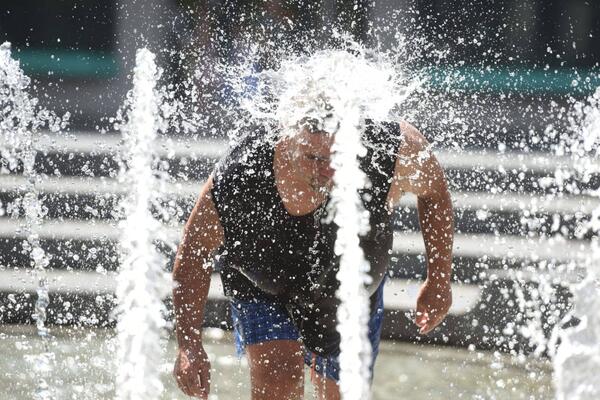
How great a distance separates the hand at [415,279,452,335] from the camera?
119 inches

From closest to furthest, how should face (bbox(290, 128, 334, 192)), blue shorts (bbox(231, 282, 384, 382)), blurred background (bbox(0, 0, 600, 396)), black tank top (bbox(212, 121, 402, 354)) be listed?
1. face (bbox(290, 128, 334, 192))
2. black tank top (bbox(212, 121, 402, 354))
3. blue shorts (bbox(231, 282, 384, 382))
4. blurred background (bbox(0, 0, 600, 396))

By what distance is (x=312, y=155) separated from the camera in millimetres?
2629

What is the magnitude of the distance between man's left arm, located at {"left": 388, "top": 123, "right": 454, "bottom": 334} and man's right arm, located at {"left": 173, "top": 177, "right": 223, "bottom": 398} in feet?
1.77

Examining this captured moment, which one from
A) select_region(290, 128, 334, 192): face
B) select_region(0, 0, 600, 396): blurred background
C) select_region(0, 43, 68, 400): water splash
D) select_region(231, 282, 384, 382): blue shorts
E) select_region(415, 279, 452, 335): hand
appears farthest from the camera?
select_region(0, 0, 600, 396): blurred background

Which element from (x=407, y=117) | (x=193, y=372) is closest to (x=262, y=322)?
(x=193, y=372)

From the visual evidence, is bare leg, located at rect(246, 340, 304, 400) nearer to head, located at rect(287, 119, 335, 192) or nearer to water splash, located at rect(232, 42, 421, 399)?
water splash, located at rect(232, 42, 421, 399)

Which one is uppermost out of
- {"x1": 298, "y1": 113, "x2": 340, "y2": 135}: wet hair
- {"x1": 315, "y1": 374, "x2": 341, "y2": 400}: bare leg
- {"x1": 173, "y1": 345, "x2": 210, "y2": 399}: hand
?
{"x1": 298, "y1": 113, "x2": 340, "y2": 135}: wet hair

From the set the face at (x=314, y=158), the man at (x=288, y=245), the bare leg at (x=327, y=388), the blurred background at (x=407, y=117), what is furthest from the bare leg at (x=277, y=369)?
the blurred background at (x=407, y=117)

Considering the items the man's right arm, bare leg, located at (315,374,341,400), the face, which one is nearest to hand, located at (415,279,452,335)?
bare leg, located at (315,374,341,400)

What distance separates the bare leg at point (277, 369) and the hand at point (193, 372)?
157mm

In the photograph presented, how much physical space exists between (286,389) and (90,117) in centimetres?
733

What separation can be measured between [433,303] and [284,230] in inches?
23.8

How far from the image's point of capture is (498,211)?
659 cm

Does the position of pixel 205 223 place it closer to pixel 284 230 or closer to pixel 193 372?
pixel 284 230
